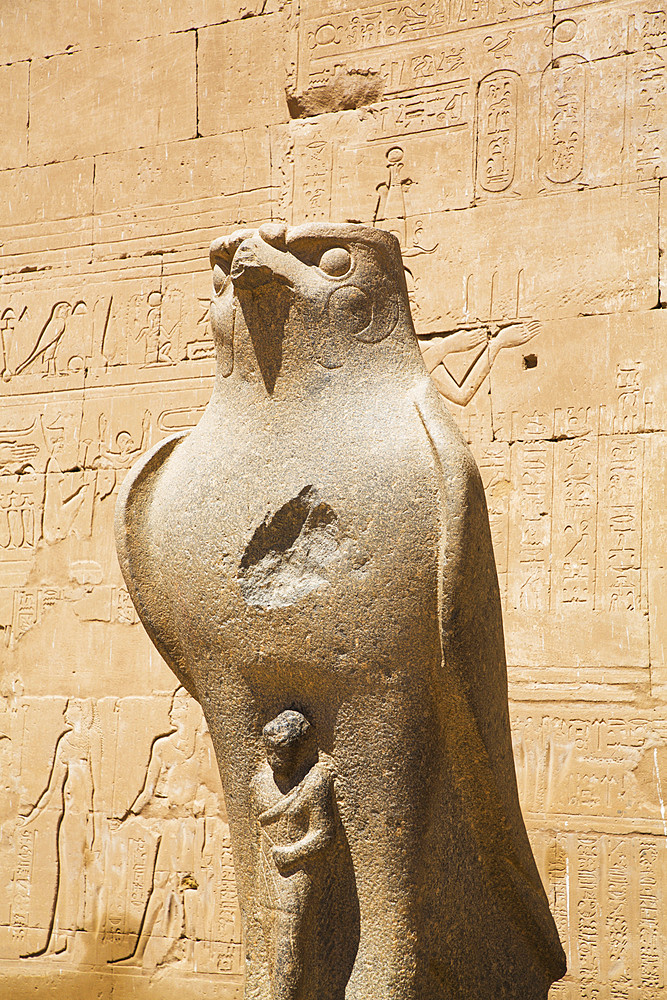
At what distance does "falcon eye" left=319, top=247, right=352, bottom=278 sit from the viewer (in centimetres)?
248

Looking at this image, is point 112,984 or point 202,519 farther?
point 112,984

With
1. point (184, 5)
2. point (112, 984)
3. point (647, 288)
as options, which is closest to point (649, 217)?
point (647, 288)

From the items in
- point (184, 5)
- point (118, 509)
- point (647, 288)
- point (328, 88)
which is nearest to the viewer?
point (118, 509)

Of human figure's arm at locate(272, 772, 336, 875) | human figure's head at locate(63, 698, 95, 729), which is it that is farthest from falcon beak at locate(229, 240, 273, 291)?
human figure's head at locate(63, 698, 95, 729)

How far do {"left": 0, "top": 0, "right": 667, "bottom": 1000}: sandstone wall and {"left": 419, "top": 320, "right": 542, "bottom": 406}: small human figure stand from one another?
0.05ft

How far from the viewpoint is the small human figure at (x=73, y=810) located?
18.4 ft

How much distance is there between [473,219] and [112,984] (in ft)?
12.9

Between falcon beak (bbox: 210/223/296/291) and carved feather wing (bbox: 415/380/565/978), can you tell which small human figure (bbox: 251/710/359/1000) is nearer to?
carved feather wing (bbox: 415/380/565/978)

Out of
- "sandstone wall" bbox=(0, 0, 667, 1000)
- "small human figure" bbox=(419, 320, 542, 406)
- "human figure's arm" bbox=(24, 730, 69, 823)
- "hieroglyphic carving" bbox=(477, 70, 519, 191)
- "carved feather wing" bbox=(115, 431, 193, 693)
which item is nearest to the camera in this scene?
"carved feather wing" bbox=(115, 431, 193, 693)

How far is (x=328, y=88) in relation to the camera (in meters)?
5.70

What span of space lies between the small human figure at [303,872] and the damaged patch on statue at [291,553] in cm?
25

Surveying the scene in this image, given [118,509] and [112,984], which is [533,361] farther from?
[112,984]

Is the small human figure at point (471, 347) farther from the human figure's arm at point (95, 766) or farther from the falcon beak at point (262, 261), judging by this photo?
the falcon beak at point (262, 261)

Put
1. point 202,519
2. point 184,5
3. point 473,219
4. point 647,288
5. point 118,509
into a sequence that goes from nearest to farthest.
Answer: point 202,519
point 118,509
point 647,288
point 473,219
point 184,5
